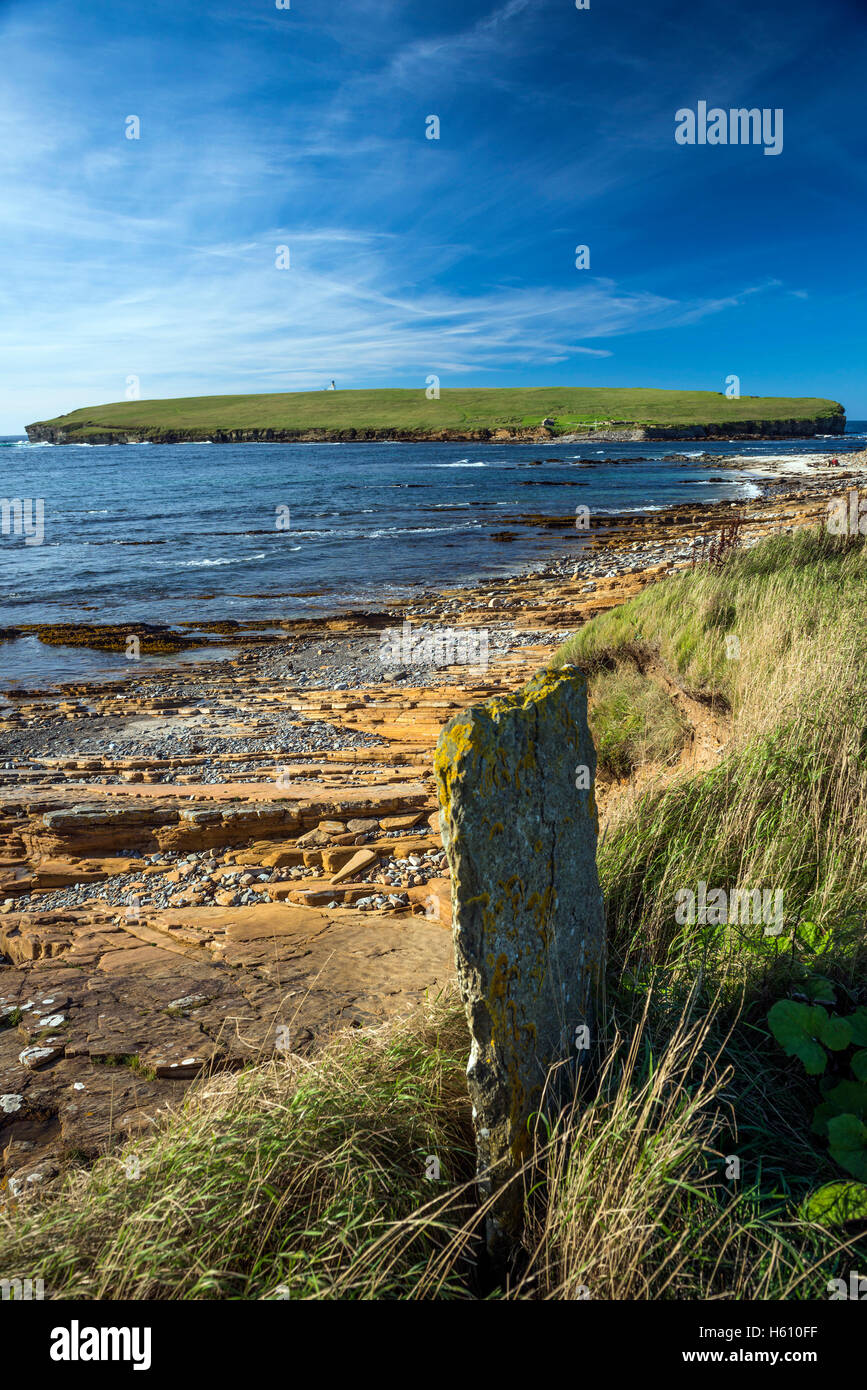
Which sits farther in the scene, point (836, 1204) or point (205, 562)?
point (205, 562)

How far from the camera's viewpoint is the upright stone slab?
2.48 meters

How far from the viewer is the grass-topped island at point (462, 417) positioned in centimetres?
12731

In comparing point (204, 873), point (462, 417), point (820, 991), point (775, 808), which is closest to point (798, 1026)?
point (820, 991)

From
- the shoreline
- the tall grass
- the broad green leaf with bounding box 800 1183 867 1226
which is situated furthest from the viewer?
the shoreline

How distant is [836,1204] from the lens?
2.25 metres

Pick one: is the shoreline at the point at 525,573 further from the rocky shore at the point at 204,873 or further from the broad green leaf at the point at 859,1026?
the broad green leaf at the point at 859,1026

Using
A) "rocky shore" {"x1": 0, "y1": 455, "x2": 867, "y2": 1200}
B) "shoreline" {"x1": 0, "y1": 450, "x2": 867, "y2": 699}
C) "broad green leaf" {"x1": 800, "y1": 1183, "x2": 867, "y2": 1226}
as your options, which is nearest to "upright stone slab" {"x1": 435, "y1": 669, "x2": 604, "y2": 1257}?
"broad green leaf" {"x1": 800, "y1": 1183, "x2": 867, "y2": 1226}

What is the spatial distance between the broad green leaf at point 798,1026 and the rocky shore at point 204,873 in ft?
6.85

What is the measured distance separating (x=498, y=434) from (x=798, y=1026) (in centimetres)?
13292

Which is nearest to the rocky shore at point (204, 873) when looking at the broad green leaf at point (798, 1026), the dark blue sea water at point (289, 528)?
the broad green leaf at point (798, 1026)

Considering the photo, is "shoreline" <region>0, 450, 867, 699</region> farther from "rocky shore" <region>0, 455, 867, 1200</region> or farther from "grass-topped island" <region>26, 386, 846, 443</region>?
"grass-topped island" <region>26, 386, 846, 443</region>

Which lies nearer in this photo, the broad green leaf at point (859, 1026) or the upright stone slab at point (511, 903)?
the upright stone slab at point (511, 903)

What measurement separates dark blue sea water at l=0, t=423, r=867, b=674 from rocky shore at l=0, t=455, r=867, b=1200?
784 cm

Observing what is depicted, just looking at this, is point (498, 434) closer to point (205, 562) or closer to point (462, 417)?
point (462, 417)
